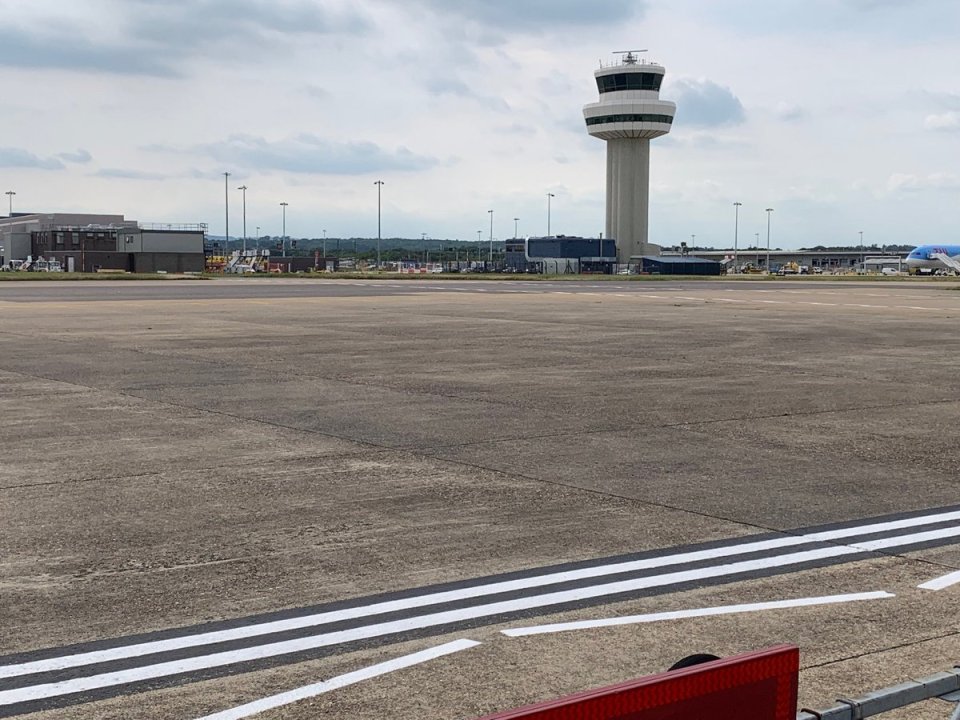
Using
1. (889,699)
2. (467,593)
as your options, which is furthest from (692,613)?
(889,699)

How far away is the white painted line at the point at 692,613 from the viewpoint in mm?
6734

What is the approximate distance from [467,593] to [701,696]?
3.89 m

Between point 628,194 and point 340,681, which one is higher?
point 628,194

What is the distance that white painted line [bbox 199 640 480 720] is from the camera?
5473mm

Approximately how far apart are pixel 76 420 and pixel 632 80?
514 ft

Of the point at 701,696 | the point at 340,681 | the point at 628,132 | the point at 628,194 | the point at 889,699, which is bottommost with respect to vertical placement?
the point at 340,681

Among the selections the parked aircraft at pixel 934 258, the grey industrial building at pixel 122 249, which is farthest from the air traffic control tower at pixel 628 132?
the grey industrial building at pixel 122 249

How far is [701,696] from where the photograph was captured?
370 cm

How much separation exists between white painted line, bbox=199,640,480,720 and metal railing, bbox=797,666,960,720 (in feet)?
8.14

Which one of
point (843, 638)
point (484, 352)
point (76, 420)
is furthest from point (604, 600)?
point (484, 352)

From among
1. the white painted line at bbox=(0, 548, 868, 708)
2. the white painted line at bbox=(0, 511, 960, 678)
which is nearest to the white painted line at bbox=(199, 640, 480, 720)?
the white painted line at bbox=(0, 548, 868, 708)

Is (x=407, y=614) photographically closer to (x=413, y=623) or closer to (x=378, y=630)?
(x=413, y=623)

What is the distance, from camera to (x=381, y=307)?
151 ft

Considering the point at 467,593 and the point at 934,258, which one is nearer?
the point at 467,593
